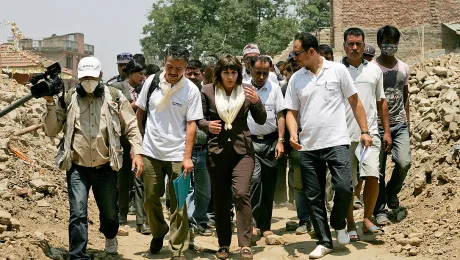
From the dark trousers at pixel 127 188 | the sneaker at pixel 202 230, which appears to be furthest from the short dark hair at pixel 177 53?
the sneaker at pixel 202 230

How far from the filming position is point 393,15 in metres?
30.4

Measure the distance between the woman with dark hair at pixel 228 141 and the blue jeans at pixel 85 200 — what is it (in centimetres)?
103

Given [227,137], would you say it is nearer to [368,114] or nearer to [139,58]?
[368,114]

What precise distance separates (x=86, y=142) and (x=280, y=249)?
7.77ft

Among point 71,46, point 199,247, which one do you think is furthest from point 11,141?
point 71,46

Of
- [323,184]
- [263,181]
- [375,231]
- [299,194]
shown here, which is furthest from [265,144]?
[375,231]

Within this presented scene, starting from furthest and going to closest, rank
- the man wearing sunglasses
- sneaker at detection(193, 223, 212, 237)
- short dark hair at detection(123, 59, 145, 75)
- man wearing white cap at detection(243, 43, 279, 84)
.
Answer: the man wearing sunglasses < short dark hair at detection(123, 59, 145, 75) < man wearing white cap at detection(243, 43, 279, 84) < sneaker at detection(193, 223, 212, 237)

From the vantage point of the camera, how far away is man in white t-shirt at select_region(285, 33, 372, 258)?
21.7ft

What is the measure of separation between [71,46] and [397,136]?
220ft

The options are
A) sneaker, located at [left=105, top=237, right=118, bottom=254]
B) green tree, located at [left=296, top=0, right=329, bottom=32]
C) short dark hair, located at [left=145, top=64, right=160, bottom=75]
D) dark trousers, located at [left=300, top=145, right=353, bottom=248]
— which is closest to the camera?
dark trousers, located at [left=300, top=145, right=353, bottom=248]

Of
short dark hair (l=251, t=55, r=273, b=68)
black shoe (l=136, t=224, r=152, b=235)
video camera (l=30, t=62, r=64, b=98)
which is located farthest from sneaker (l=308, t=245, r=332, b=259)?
video camera (l=30, t=62, r=64, b=98)

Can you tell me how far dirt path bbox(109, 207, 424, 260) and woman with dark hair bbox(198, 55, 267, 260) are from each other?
380 mm

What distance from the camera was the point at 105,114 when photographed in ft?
20.6

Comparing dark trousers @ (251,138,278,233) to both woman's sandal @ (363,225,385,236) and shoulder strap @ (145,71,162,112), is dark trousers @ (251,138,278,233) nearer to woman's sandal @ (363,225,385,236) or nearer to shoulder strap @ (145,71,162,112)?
woman's sandal @ (363,225,385,236)
